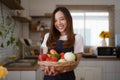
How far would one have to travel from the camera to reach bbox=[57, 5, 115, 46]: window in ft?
14.6

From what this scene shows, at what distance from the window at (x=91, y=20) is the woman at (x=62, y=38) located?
293 cm

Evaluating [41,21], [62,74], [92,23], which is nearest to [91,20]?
[92,23]

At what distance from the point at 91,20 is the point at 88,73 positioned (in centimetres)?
126

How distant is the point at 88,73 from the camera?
3801 mm

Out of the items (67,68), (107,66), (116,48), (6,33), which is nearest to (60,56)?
(67,68)

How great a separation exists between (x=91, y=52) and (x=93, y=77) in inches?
24.5

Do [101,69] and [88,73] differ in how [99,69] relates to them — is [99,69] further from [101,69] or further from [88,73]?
[88,73]

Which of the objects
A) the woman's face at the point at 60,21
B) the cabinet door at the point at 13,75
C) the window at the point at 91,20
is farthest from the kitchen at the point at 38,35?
the woman's face at the point at 60,21

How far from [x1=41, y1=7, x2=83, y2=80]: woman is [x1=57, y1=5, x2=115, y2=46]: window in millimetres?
2928

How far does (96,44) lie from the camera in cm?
448

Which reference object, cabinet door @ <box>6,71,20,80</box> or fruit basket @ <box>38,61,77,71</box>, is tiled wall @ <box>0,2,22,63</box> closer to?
cabinet door @ <box>6,71,20,80</box>

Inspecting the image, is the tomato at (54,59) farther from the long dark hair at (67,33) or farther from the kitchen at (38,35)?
the kitchen at (38,35)

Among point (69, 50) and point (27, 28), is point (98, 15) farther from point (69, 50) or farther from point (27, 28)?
point (69, 50)

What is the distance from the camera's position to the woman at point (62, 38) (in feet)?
4.88
